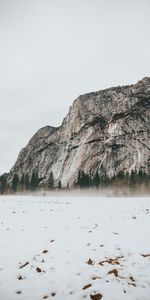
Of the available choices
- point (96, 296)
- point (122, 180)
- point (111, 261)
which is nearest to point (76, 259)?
point (111, 261)

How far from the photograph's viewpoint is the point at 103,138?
146625 mm

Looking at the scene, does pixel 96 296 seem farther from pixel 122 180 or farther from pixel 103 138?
pixel 103 138

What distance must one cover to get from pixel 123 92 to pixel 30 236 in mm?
153776

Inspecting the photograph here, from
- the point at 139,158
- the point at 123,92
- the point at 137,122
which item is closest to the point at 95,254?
the point at 139,158

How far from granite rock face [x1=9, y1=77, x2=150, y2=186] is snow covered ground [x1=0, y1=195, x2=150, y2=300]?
11368 cm

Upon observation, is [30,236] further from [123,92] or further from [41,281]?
[123,92]

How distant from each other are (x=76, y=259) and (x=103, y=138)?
137 m

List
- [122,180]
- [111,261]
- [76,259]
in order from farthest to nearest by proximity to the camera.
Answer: [122,180] → [76,259] → [111,261]

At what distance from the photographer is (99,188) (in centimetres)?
9800

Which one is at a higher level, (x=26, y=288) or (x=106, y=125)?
(x=106, y=125)

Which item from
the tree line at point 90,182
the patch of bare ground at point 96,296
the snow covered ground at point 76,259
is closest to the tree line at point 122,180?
the tree line at point 90,182

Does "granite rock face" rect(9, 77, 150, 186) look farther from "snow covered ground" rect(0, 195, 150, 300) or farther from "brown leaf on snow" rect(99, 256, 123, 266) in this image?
"brown leaf on snow" rect(99, 256, 123, 266)

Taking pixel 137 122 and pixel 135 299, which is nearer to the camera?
pixel 135 299

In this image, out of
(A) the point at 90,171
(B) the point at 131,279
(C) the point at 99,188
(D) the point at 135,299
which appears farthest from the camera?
(A) the point at 90,171
